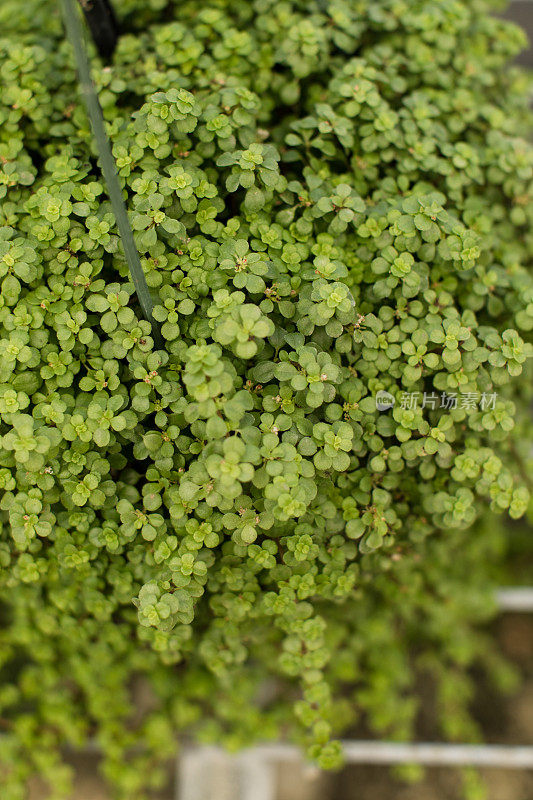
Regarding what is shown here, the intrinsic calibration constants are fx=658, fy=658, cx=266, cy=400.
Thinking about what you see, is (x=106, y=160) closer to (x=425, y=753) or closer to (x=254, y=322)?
(x=254, y=322)

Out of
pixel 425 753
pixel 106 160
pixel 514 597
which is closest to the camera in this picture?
pixel 106 160

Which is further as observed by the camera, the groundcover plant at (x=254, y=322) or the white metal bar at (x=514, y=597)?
the white metal bar at (x=514, y=597)

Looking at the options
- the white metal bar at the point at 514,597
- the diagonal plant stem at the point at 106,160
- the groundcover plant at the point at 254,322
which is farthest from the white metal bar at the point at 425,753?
the diagonal plant stem at the point at 106,160

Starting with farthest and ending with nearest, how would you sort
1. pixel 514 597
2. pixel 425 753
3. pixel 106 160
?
pixel 514 597, pixel 425 753, pixel 106 160

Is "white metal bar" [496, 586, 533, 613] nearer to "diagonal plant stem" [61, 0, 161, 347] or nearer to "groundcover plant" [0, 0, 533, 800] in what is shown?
"groundcover plant" [0, 0, 533, 800]

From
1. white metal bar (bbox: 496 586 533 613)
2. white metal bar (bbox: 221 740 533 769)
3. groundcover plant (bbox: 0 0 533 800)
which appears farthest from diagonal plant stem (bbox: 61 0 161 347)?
white metal bar (bbox: 496 586 533 613)

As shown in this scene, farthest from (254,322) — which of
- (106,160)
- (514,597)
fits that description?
(514,597)

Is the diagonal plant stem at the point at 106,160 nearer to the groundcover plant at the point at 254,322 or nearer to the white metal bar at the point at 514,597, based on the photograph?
the groundcover plant at the point at 254,322
